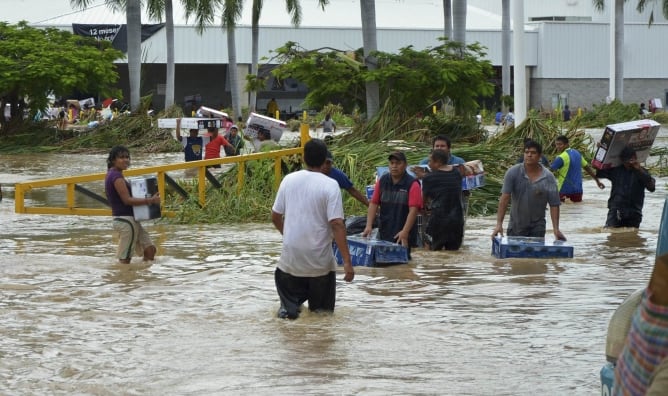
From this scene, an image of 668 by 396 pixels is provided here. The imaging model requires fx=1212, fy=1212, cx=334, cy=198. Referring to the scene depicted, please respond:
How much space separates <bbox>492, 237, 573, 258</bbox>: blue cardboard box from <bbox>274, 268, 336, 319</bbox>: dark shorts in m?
4.16

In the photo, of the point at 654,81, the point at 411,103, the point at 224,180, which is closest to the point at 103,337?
the point at 224,180

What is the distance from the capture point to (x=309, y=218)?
8922 millimetres

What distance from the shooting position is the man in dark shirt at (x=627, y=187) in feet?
50.2

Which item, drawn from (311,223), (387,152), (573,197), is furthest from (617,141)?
(311,223)

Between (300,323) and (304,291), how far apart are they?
28cm

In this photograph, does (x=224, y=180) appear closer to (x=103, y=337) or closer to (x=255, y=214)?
(x=255, y=214)

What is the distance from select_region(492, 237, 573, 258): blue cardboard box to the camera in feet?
42.9

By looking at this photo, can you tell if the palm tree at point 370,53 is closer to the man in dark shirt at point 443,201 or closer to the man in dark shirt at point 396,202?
the man in dark shirt at point 443,201

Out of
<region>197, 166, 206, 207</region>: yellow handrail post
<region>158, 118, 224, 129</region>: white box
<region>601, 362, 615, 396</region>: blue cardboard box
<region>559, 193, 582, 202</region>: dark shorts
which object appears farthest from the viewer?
<region>158, 118, 224, 129</region>: white box

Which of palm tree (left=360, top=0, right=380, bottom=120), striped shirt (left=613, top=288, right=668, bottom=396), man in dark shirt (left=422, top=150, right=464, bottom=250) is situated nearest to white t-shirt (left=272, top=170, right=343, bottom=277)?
man in dark shirt (left=422, top=150, right=464, bottom=250)

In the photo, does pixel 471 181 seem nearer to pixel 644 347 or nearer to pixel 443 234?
pixel 443 234

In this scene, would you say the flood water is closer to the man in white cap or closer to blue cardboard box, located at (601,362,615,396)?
blue cardboard box, located at (601,362,615,396)

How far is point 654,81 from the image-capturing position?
7488 cm

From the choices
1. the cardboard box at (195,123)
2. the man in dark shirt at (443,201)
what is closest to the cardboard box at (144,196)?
the man in dark shirt at (443,201)
